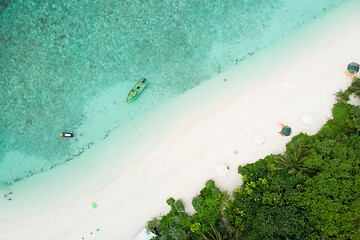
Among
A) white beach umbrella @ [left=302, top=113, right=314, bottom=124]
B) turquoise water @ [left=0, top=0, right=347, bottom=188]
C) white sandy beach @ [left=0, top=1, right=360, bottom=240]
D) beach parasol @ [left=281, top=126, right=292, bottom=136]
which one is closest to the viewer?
beach parasol @ [left=281, top=126, right=292, bottom=136]

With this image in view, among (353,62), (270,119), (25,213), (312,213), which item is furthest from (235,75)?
(25,213)

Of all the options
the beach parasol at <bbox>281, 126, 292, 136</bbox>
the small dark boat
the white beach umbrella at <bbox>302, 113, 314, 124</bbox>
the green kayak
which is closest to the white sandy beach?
the white beach umbrella at <bbox>302, 113, 314, 124</bbox>

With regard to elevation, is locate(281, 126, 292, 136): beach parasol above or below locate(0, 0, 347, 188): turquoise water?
below

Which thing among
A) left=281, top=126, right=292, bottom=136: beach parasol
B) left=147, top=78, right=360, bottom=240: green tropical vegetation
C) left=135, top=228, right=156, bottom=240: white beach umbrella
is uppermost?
left=281, top=126, right=292, bottom=136: beach parasol

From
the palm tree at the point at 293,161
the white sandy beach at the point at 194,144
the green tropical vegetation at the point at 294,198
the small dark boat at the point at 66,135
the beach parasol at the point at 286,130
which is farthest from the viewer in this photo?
the small dark boat at the point at 66,135

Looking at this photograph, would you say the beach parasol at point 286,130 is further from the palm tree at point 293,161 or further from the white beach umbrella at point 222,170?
the white beach umbrella at point 222,170

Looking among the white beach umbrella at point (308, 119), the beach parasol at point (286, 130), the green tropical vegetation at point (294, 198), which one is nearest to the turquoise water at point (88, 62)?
the beach parasol at point (286, 130)

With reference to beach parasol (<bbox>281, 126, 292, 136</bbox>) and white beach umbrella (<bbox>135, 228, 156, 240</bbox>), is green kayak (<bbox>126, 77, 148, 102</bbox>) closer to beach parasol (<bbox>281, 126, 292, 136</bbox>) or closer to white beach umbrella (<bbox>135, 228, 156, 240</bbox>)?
white beach umbrella (<bbox>135, 228, 156, 240</bbox>)
